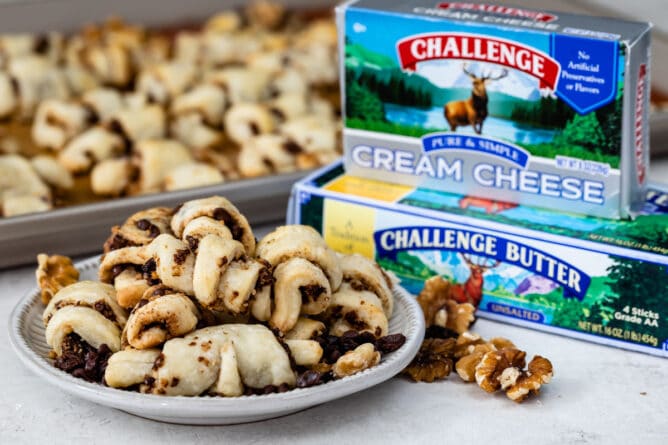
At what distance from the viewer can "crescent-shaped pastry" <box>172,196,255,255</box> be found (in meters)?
1.37

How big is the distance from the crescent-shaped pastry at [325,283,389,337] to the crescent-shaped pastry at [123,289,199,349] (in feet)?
0.71

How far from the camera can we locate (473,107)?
1.55 meters

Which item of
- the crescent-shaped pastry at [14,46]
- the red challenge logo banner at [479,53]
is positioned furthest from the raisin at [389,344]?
the crescent-shaped pastry at [14,46]

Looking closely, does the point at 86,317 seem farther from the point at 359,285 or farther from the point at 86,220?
the point at 86,220

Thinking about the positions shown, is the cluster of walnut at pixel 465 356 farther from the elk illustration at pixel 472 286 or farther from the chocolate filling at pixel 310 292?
the chocolate filling at pixel 310 292

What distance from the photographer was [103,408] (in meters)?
1.34

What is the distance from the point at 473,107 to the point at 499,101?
40 mm

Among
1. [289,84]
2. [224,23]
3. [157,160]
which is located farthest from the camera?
[224,23]

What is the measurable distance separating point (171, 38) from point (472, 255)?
168cm

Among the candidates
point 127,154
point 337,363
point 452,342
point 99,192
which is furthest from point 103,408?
point 127,154

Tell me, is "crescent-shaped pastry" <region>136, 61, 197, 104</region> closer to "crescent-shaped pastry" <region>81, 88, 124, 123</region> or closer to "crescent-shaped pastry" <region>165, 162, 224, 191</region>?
"crescent-shaped pastry" <region>81, 88, 124, 123</region>

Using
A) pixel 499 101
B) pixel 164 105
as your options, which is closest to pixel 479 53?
pixel 499 101

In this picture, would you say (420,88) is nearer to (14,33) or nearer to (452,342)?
(452,342)

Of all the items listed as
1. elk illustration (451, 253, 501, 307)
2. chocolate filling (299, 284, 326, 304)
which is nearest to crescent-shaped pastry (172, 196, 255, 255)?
chocolate filling (299, 284, 326, 304)
